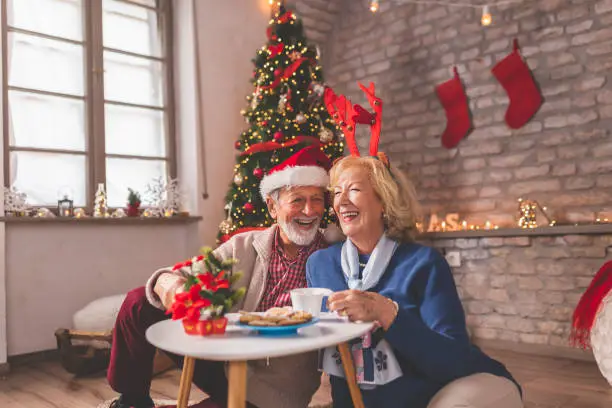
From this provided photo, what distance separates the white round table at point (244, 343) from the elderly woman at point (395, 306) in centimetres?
9

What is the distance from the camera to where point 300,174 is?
A: 2131mm

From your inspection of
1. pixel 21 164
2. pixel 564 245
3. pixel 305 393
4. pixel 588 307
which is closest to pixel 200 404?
pixel 305 393

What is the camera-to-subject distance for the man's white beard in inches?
81.3

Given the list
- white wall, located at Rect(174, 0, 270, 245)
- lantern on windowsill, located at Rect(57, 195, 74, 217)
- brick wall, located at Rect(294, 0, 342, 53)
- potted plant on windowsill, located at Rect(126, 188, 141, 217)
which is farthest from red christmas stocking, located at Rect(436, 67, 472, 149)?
lantern on windowsill, located at Rect(57, 195, 74, 217)

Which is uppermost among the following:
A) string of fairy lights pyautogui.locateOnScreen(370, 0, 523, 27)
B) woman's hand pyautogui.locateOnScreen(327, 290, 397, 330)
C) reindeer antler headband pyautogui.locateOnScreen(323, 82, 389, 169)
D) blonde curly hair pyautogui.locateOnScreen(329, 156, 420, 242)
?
string of fairy lights pyautogui.locateOnScreen(370, 0, 523, 27)

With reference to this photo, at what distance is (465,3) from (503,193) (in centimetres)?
145

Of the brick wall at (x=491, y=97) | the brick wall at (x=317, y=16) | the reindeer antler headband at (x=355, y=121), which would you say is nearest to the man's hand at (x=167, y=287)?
the reindeer antler headband at (x=355, y=121)

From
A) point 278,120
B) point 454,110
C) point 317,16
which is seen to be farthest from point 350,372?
point 317,16

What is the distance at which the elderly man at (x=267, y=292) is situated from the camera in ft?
6.43

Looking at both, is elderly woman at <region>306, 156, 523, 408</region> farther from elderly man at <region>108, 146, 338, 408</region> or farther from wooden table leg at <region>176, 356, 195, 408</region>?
wooden table leg at <region>176, 356, 195, 408</region>

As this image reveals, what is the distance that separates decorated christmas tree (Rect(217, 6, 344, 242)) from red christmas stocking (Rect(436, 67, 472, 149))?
87cm

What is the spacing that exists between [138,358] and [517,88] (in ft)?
10.2

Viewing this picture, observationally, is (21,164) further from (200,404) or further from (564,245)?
(564,245)

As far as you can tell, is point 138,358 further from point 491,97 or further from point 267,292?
point 491,97
